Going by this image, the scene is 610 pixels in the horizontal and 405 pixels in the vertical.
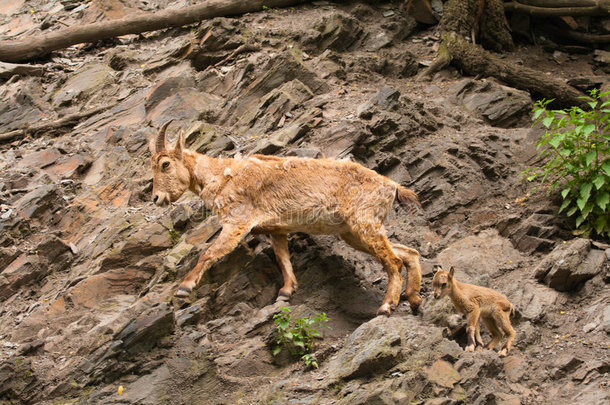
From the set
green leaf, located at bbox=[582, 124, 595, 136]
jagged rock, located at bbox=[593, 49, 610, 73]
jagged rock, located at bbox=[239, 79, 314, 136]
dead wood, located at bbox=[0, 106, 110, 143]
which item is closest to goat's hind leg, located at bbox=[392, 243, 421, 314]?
A: green leaf, located at bbox=[582, 124, 595, 136]

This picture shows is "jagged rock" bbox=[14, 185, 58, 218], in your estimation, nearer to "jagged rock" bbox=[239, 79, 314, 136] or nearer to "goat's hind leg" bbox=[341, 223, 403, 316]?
"jagged rock" bbox=[239, 79, 314, 136]

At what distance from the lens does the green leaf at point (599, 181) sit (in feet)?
34.4

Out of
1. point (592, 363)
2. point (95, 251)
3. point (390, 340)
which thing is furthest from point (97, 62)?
point (592, 363)

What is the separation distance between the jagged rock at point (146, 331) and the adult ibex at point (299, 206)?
797 mm

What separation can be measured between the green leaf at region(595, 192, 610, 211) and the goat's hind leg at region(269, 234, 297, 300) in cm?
522

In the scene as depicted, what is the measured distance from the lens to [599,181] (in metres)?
10.5

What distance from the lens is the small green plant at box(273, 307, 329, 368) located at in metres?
8.80

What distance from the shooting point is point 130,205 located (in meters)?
12.6

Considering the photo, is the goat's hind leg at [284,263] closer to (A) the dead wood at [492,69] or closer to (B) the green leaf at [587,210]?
(B) the green leaf at [587,210]

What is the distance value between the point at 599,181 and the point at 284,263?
5368 mm

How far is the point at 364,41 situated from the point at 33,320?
37.3 ft

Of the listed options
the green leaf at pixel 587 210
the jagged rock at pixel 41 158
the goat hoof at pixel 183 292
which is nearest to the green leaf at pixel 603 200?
the green leaf at pixel 587 210

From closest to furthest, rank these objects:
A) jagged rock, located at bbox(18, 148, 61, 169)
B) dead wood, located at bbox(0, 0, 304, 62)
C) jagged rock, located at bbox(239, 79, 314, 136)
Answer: jagged rock, located at bbox(239, 79, 314, 136), jagged rock, located at bbox(18, 148, 61, 169), dead wood, located at bbox(0, 0, 304, 62)

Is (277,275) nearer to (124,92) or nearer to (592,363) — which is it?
(592,363)
